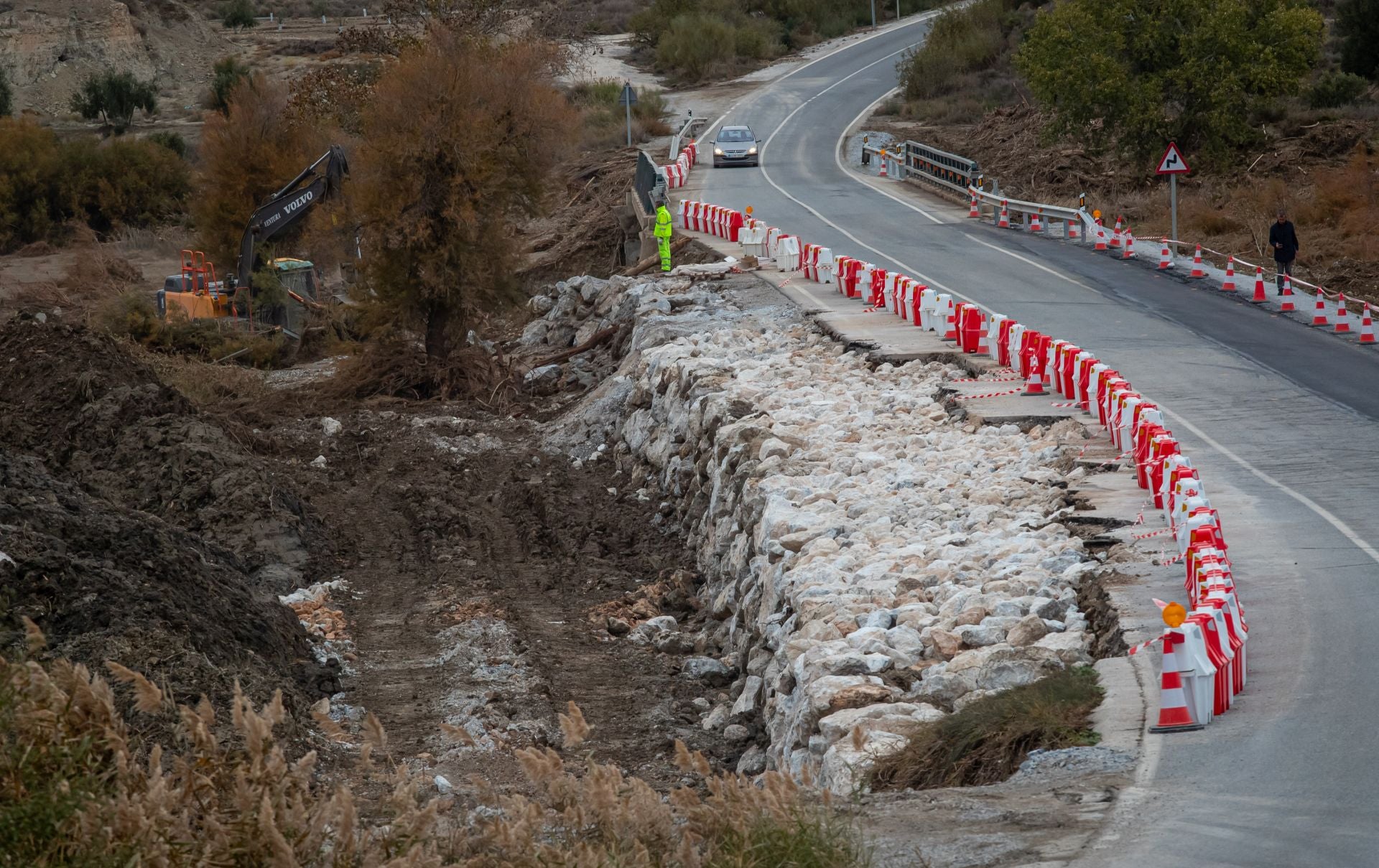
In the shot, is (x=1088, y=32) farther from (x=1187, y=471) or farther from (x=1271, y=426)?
(x=1187, y=471)

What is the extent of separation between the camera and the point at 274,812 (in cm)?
566

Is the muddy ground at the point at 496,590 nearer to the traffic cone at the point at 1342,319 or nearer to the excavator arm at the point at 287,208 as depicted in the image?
the excavator arm at the point at 287,208

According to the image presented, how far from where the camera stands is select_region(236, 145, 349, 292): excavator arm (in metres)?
31.2

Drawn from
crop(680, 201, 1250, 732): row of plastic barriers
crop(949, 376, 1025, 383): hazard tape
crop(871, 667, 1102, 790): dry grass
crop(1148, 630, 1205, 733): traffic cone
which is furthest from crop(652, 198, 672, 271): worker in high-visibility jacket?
crop(1148, 630, 1205, 733): traffic cone

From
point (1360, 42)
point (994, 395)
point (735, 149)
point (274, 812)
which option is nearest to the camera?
point (274, 812)

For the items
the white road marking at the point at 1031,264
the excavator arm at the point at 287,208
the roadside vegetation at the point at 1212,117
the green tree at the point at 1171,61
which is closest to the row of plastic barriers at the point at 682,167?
the white road marking at the point at 1031,264

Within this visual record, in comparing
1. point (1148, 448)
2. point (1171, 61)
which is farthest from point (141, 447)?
point (1171, 61)

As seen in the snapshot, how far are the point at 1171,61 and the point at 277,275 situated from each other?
23.0 metres

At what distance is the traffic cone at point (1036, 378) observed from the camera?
18625 millimetres

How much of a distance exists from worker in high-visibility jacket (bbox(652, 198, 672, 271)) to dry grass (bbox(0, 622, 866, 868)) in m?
24.8

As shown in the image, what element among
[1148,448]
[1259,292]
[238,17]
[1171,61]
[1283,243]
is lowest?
[1259,292]

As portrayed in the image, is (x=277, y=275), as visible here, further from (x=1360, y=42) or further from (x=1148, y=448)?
(x=1360, y=42)

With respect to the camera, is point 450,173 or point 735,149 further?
point 735,149

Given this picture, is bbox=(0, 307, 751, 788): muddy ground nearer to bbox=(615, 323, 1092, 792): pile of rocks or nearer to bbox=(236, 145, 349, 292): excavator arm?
bbox=(615, 323, 1092, 792): pile of rocks
